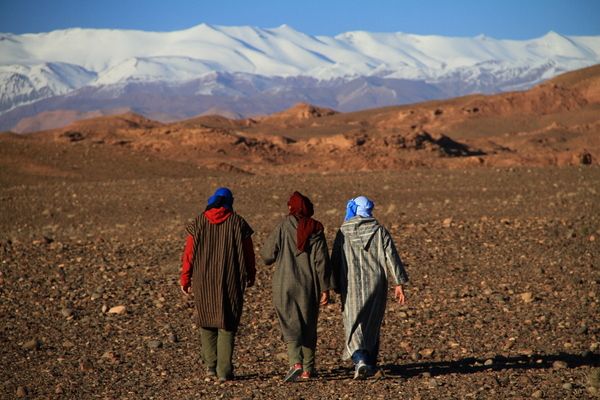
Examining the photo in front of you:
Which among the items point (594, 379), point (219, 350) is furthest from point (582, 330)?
point (219, 350)

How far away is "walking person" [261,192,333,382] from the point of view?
293 inches

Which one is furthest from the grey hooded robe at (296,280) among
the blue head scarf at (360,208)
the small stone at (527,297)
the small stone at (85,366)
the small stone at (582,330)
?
the small stone at (527,297)

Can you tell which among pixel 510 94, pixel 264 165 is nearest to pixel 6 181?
pixel 264 165

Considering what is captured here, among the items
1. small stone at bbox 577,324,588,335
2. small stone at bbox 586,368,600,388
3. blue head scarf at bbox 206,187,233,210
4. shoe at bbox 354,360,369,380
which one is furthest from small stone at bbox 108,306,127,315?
small stone at bbox 586,368,600,388

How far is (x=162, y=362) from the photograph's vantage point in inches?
337

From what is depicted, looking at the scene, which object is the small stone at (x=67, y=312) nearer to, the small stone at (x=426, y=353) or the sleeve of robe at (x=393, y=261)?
the small stone at (x=426, y=353)

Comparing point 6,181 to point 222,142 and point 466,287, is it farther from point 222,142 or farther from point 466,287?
point 466,287

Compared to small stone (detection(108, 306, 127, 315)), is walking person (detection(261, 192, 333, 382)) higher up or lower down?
higher up

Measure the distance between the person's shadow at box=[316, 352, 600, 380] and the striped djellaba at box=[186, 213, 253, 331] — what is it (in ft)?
3.07

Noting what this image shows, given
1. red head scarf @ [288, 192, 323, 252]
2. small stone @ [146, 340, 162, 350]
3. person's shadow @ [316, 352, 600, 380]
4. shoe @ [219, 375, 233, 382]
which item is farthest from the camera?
small stone @ [146, 340, 162, 350]

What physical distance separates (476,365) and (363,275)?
1229 mm

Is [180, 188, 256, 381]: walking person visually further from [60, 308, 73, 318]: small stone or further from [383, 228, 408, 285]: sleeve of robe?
[60, 308, 73, 318]: small stone

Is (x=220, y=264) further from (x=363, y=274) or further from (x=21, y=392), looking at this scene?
(x=21, y=392)

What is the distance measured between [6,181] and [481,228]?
18.5 m
